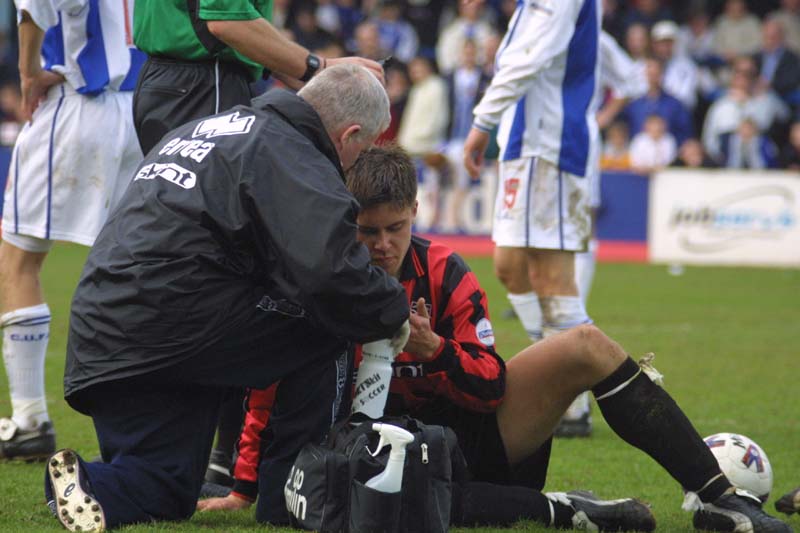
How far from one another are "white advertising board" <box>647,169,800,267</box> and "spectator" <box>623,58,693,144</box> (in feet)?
6.38

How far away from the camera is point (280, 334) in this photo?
3992mm

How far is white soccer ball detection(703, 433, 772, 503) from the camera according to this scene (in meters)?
4.62

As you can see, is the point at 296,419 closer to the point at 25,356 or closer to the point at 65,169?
the point at 25,356

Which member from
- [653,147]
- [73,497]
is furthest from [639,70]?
[73,497]

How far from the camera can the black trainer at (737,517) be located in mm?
4066

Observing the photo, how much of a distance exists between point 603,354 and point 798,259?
12.6 m

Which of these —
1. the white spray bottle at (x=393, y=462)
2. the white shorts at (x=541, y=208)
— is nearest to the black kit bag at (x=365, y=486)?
the white spray bottle at (x=393, y=462)

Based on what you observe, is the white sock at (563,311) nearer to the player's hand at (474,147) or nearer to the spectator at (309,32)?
the player's hand at (474,147)

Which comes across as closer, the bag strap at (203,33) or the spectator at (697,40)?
the bag strap at (203,33)

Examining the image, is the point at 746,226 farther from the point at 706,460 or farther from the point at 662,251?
the point at 706,460

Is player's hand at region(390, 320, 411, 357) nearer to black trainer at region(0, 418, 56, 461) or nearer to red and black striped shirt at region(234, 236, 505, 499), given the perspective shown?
red and black striped shirt at region(234, 236, 505, 499)

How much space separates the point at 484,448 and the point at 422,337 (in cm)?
52

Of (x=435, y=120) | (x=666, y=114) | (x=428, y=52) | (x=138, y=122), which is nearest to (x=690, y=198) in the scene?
(x=666, y=114)

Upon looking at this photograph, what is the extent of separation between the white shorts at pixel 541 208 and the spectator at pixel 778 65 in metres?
13.5
